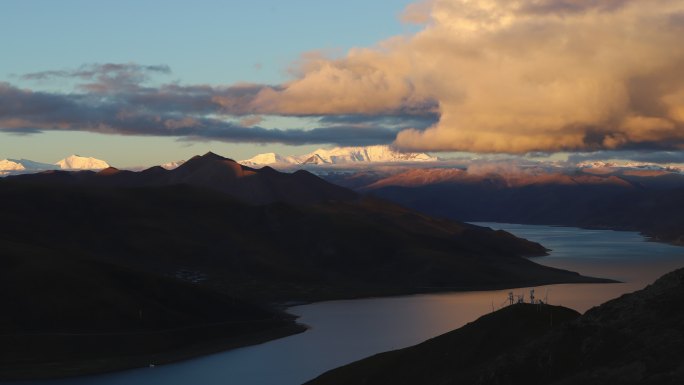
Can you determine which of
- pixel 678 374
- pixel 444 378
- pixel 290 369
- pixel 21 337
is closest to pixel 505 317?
pixel 444 378

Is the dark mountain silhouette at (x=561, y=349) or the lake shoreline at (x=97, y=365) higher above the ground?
the dark mountain silhouette at (x=561, y=349)

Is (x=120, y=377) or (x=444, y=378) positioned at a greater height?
(x=444, y=378)

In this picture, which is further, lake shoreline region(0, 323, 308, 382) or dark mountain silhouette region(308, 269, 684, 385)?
lake shoreline region(0, 323, 308, 382)

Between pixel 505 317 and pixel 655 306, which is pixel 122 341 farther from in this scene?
pixel 655 306

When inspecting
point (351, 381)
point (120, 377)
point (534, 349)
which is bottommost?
point (120, 377)

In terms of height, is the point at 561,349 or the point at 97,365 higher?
the point at 561,349

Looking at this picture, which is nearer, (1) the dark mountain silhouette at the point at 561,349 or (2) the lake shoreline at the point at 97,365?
(1) the dark mountain silhouette at the point at 561,349

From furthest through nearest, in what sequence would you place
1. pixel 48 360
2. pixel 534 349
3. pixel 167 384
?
1. pixel 48 360
2. pixel 167 384
3. pixel 534 349

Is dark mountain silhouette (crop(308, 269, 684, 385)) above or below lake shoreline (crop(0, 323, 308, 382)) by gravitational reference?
above
